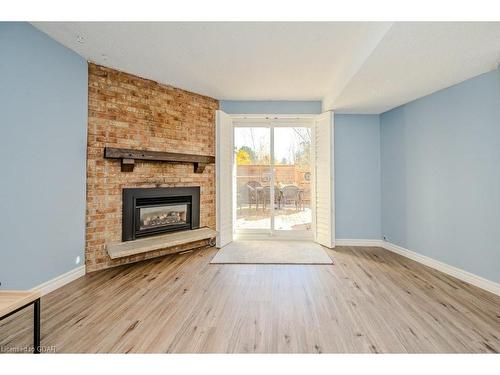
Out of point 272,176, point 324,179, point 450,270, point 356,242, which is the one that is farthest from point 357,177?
point 450,270

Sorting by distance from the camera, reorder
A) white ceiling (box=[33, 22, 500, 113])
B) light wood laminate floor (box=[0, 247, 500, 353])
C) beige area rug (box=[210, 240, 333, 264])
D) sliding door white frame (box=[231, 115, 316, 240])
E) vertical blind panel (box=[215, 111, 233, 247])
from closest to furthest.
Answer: light wood laminate floor (box=[0, 247, 500, 353]) < white ceiling (box=[33, 22, 500, 113]) < beige area rug (box=[210, 240, 333, 264]) < vertical blind panel (box=[215, 111, 233, 247]) < sliding door white frame (box=[231, 115, 316, 240])

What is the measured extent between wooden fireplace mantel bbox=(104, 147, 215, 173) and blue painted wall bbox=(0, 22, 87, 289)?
0.35 metres

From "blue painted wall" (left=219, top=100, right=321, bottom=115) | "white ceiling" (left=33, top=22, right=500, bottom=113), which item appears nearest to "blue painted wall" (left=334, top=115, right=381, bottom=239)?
"blue painted wall" (left=219, top=100, right=321, bottom=115)

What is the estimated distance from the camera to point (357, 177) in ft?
13.2

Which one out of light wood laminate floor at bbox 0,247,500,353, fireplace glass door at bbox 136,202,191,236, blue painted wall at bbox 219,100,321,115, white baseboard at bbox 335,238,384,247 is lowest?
light wood laminate floor at bbox 0,247,500,353

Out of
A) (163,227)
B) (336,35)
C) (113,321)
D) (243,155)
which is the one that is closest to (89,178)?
(163,227)

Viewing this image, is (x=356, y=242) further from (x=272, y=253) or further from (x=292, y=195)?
(x=272, y=253)

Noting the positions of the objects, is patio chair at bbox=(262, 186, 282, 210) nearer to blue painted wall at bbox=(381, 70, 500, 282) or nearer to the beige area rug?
the beige area rug

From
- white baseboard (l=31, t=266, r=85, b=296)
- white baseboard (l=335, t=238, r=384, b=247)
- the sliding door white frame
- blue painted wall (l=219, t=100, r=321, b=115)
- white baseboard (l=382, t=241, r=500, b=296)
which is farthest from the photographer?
the sliding door white frame

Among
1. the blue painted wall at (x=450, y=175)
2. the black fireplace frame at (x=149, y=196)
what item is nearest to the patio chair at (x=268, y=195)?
the black fireplace frame at (x=149, y=196)

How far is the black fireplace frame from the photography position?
3.11m

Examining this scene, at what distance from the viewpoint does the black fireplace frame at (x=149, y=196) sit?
3109 mm

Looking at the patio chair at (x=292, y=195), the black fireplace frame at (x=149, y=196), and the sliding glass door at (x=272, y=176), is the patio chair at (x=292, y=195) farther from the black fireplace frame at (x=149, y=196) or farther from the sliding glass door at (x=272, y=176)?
the black fireplace frame at (x=149, y=196)

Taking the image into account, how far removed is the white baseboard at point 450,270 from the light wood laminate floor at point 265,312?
96 mm
